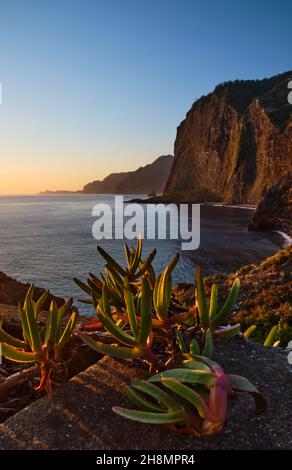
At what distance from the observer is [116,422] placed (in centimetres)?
247

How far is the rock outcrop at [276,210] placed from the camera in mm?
46250

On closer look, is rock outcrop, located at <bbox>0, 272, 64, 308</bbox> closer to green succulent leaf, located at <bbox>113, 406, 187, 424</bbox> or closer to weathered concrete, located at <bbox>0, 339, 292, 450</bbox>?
weathered concrete, located at <bbox>0, 339, 292, 450</bbox>

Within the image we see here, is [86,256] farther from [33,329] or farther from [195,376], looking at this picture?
[195,376]

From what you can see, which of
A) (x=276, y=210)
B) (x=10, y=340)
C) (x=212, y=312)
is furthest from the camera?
(x=276, y=210)

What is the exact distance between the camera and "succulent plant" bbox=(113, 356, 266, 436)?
2.07 meters

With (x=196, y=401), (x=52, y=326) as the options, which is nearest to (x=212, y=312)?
(x=196, y=401)

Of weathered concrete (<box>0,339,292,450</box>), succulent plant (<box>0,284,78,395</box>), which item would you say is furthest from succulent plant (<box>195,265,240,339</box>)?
succulent plant (<box>0,284,78,395</box>)

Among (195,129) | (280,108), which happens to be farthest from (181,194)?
(280,108)

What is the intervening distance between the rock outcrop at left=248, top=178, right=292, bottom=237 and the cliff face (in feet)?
64.0

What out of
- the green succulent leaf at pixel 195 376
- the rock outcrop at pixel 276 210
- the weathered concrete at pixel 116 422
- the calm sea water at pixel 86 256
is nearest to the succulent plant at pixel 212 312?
the weathered concrete at pixel 116 422

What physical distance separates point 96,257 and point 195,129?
124m

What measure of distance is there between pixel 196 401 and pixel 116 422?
73cm

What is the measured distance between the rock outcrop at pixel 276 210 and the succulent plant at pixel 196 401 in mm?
45308
